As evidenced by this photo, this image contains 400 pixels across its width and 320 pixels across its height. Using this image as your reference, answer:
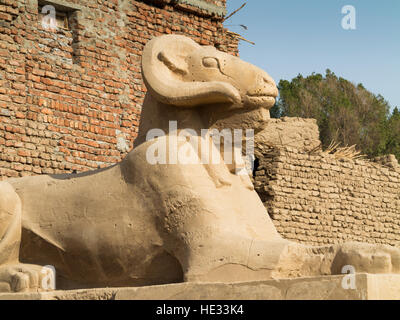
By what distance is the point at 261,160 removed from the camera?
46.5ft

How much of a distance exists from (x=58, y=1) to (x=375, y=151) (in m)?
18.3

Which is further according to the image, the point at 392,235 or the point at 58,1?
the point at 392,235

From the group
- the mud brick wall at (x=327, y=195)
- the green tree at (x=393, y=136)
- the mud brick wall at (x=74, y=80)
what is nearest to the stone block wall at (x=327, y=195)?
the mud brick wall at (x=327, y=195)

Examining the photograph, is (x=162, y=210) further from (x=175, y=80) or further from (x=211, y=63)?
(x=211, y=63)

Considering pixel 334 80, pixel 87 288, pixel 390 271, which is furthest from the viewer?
pixel 334 80

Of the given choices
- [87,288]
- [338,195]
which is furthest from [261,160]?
[87,288]

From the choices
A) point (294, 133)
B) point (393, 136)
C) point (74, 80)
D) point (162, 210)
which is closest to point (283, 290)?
point (162, 210)

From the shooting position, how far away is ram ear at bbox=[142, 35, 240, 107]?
4.74 meters

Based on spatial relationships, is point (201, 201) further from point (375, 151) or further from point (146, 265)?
point (375, 151)

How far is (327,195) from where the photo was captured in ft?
48.3

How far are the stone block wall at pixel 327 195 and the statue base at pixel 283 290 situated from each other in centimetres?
960

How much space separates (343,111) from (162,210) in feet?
79.7

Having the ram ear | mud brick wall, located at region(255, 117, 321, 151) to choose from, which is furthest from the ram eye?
mud brick wall, located at region(255, 117, 321, 151)

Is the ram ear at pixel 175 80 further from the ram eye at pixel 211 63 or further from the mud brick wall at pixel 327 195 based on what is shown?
the mud brick wall at pixel 327 195
